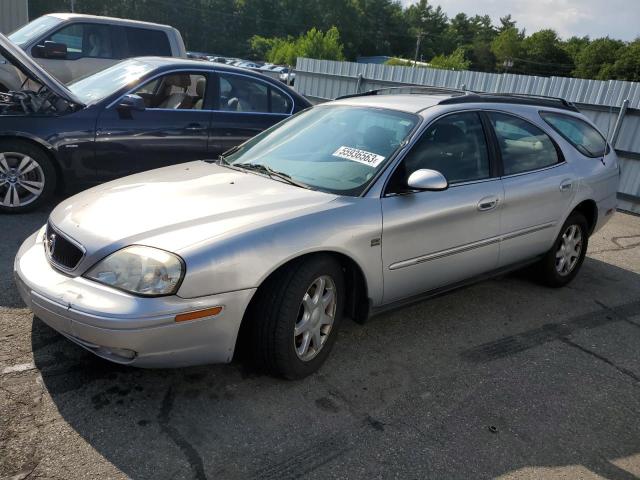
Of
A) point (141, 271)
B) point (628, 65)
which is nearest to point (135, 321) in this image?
point (141, 271)

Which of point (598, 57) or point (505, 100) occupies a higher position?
point (598, 57)

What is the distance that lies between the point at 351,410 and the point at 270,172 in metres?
1.53

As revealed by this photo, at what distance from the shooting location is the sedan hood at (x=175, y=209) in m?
2.62

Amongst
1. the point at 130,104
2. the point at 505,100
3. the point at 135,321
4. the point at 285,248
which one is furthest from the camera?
the point at 130,104

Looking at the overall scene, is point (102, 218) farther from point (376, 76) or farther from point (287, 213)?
point (376, 76)

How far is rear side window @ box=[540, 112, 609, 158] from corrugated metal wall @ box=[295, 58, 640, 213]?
165 inches

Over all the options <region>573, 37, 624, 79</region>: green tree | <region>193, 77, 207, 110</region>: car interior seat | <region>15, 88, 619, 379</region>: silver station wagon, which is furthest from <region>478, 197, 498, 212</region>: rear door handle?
<region>573, 37, 624, 79</region>: green tree

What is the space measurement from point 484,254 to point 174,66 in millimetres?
3845

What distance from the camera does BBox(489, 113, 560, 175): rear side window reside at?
4027mm

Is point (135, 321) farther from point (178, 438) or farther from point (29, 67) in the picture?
point (29, 67)

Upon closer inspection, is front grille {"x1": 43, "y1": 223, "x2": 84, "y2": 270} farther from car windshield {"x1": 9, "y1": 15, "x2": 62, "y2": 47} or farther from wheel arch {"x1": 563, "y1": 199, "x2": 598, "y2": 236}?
car windshield {"x1": 9, "y1": 15, "x2": 62, "y2": 47}

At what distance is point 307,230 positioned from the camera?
2.82 metres

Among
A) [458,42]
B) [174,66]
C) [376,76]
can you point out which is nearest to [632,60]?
[458,42]

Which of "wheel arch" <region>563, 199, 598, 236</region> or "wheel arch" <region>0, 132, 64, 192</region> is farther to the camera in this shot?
"wheel arch" <region>0, 132, 64, 192</region>
